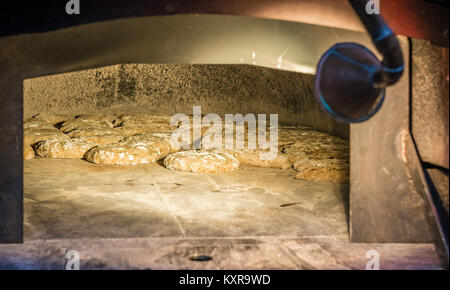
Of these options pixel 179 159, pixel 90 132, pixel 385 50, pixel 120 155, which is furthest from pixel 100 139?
pixel 385 50

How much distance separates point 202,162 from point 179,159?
0.27 meters

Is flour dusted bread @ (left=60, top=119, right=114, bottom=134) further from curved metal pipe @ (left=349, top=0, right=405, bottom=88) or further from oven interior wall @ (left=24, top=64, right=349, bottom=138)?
curved metal pipe @ (left=349, top=0, right=405, bottom=88)

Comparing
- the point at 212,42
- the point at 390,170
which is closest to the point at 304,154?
the point at 390,170

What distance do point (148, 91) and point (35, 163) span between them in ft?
10.6

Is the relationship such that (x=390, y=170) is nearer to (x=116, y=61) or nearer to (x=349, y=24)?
(x=349, y=24)

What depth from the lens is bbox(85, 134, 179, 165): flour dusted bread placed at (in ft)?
14.6

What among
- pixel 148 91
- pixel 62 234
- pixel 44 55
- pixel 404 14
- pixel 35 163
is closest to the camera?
pixel 404 14

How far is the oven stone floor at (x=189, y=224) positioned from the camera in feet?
6.47

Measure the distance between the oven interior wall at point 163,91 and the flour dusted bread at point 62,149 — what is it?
2.63 meters

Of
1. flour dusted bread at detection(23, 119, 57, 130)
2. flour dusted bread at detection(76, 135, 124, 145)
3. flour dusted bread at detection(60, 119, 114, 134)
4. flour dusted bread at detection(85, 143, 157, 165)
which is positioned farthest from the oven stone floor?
flour dusted bread at detection(60, 119, 114, 134)

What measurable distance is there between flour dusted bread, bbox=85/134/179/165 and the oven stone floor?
383 mm

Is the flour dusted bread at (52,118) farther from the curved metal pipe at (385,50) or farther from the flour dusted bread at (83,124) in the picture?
the curved metal pipe at (385,50)

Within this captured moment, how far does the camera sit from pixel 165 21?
2.03 m

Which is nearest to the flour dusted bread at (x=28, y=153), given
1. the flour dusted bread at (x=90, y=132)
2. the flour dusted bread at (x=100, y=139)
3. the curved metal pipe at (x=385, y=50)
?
the flour dusted bread at (x=100, y=139)
